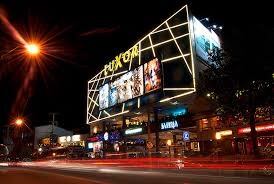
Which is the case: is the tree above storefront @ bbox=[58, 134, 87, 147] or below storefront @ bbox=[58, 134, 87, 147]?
above

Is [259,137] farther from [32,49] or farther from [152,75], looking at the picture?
[32,49]

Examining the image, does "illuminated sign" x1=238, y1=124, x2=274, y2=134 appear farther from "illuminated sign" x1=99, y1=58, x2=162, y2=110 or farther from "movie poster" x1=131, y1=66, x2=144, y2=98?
"movie poster" x1=131, y1=66, x2=144, y2=98

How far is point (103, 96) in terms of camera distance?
70.9m

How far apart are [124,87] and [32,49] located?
51.5 m

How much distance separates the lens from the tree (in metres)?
29.1

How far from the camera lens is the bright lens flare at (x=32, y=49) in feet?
39.3

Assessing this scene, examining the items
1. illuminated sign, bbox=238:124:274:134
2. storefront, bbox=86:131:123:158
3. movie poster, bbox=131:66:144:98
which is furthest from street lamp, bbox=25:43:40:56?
storefront, bbox=86:131:123:158

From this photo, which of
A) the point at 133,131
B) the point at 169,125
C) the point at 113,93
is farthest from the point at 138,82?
the point at 169,125

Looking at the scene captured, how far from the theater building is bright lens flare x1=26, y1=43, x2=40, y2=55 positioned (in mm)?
31562

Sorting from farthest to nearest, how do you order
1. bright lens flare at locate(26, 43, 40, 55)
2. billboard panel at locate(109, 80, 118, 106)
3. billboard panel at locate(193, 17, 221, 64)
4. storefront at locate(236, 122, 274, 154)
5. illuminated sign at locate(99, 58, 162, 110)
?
billboard panel at locate(109, 80, 118, 106)
illuminated sign at locate(99, 58, 162, 110)
billboard panel at locate(193, 17, 221, 64)
storefront at locate(236, 122, 274, 154)
bright lens flare at locate(26, 43, 40, 55)

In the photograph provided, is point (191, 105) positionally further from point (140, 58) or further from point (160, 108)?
point (140, 58)

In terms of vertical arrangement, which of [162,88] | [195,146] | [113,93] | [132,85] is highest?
[132,85]

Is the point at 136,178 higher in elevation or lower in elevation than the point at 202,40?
lower

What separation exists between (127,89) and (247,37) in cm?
3451
